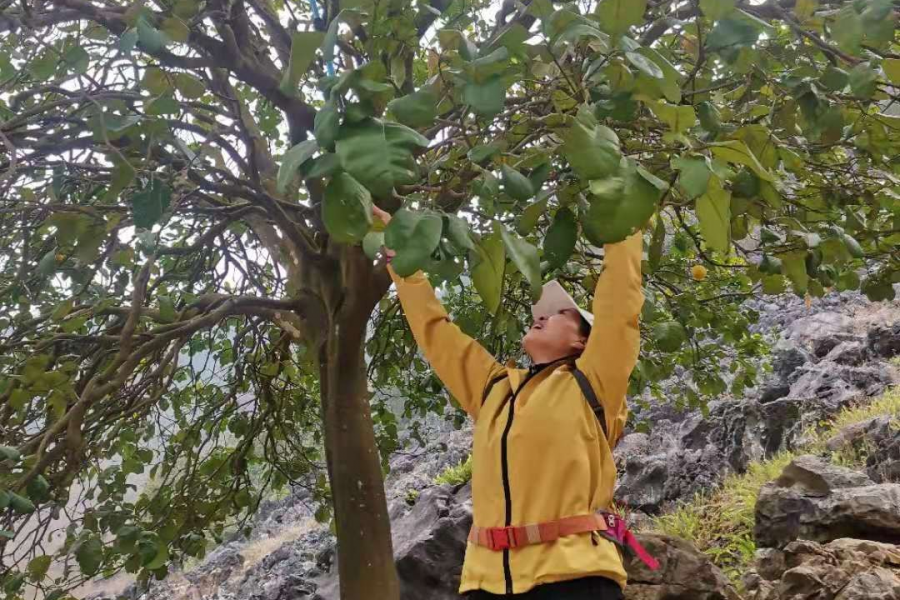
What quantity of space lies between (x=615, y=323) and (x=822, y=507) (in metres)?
3.90

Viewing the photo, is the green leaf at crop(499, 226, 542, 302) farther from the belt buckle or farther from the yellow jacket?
the belt buckle

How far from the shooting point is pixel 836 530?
15.3 ft

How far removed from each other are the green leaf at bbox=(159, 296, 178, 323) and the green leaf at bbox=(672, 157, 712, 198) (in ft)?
6.95

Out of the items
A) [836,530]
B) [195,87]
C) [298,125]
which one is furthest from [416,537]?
[195,87]

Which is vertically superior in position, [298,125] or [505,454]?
[298,125]

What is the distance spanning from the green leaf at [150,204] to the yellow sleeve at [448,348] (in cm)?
76

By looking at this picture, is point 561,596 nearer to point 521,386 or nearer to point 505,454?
point 505,454

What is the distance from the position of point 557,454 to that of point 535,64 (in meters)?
0.95

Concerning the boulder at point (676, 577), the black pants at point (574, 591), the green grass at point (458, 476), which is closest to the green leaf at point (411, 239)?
the black pants at point (574, 591)

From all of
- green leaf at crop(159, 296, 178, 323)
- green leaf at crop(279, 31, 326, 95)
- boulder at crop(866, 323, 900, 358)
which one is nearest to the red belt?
green leaf at crop(279, 31, 326, 95)

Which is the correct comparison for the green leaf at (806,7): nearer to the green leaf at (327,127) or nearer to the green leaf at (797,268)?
the green leaf at (797,268)

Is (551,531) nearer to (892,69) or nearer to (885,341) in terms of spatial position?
(892,69)

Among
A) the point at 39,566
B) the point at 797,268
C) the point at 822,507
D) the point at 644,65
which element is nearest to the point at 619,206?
the point at 644,65

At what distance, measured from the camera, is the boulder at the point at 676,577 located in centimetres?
419
